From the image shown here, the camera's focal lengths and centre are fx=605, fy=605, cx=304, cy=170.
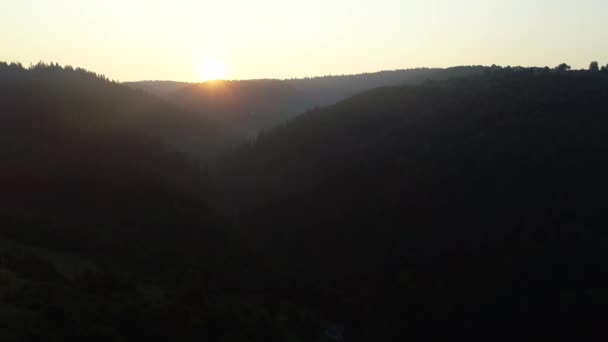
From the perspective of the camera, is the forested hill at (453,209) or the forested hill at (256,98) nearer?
the forested hill at (453,209)

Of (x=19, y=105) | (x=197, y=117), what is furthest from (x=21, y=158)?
(x=197, y=117)

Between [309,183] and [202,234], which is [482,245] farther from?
[309,183]

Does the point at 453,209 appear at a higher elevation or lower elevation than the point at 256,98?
lower

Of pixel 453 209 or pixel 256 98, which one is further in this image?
pixel 256 98

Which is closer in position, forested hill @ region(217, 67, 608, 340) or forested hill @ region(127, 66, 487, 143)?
forested hill @ region(217, 67, 608, 340)
